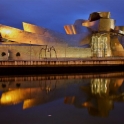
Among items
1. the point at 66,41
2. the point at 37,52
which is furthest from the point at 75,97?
the point at 66,41

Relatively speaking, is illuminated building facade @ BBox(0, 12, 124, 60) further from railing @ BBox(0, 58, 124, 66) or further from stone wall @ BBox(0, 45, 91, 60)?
railing @ BBox(0, 58, 124, 66)

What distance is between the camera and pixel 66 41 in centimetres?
1753

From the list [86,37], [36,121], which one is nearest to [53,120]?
[36,121]

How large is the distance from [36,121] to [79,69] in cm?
986

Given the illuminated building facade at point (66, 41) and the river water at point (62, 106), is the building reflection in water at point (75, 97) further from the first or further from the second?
the illuminated building facade at point (66, 41)

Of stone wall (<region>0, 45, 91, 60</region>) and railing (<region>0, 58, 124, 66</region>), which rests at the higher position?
stone wall (<region>0, 45, 91, 60</region>)

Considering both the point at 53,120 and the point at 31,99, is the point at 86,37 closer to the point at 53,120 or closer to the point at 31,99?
the point at 31,99

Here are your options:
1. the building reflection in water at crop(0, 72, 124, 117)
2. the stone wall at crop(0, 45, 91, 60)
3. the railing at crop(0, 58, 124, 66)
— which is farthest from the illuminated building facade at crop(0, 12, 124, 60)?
the building reflection in water at crop(0, 72, 124, 117)

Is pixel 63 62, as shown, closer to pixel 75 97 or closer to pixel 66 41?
pixel 66 41

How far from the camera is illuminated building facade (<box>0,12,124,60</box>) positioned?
15.9 metres

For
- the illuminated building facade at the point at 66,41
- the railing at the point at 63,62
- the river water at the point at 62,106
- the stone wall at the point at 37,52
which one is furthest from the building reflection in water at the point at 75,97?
the illuminated building facade at the point at 66,41

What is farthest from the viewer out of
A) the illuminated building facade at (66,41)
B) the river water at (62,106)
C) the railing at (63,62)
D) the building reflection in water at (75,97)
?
the illuminated building facade at (66,41)

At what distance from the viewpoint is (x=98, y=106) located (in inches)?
214

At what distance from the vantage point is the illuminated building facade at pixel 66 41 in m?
15.9
